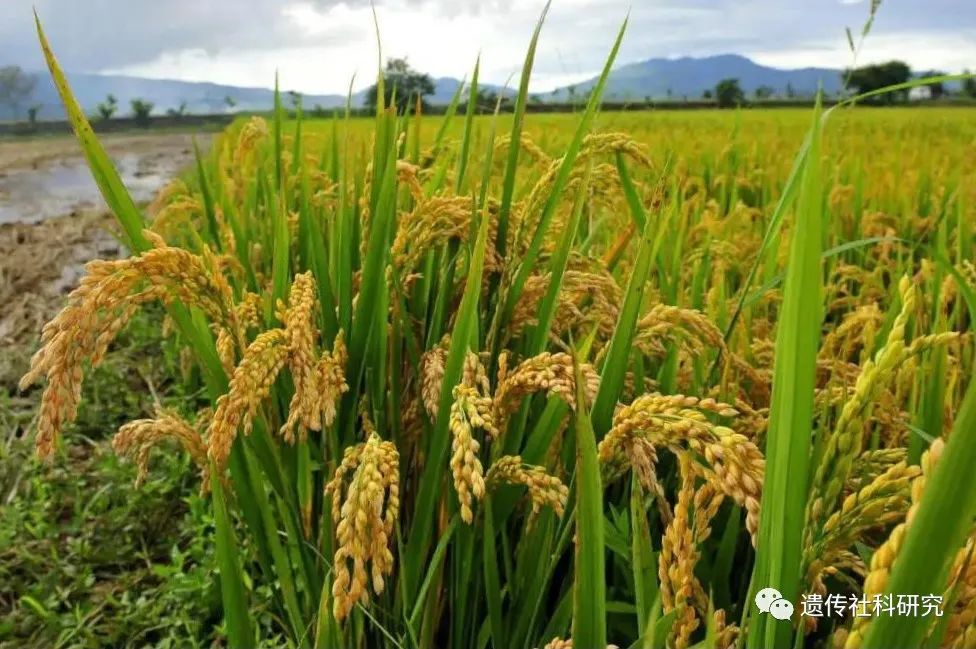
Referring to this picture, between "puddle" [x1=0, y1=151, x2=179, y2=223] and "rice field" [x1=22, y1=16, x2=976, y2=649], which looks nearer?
"rice field" [x1=22, y1=16, x2=976, y2=649]

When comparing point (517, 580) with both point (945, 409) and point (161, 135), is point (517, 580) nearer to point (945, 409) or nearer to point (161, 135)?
point (945, 409)

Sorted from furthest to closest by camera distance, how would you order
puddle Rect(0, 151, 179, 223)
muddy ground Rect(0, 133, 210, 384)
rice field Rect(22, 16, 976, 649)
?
puddle Rect(0, 151, 179, 223)
muddy ground Rect(0, 133, 210, 384)
rice field Rect(22, 16, 976, 649)

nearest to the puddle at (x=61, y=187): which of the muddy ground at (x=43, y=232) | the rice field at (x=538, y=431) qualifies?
the muddy ground at (x=43, y=232)

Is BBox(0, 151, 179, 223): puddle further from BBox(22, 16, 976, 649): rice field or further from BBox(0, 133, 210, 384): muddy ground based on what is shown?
BBox(22, 16, 976, 649): rice field

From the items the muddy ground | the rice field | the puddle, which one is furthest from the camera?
the puddle

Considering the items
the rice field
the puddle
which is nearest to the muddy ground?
the puddle

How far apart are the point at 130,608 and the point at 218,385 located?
0.93m

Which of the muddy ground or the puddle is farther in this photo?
the puddle

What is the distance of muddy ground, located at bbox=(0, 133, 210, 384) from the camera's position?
3.85 meters

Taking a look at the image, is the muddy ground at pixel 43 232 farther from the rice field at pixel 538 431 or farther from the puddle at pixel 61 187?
the rice field at pixel 538 431

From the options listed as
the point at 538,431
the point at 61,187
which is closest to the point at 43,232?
the point at 61,187

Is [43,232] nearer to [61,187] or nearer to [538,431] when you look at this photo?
[61,187]

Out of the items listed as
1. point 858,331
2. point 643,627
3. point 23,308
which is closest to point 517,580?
point 643,627

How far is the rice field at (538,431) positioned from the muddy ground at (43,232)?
148 cm
